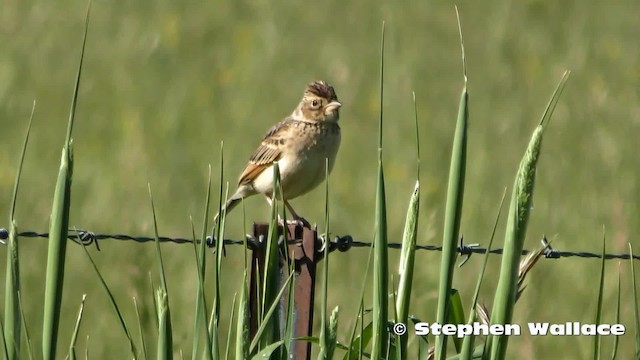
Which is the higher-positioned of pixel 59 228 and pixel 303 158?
pixel 303 158

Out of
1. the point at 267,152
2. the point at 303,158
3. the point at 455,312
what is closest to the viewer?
the point at 455,312

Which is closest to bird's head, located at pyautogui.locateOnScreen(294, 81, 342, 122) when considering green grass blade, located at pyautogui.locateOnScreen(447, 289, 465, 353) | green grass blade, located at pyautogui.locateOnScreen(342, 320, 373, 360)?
green grass blade, located at pyautogui.locateOnScreen(342, 320, 373, 360)

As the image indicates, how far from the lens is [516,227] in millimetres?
2426

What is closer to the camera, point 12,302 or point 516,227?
point 516,227

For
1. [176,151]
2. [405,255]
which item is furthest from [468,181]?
[405,255]

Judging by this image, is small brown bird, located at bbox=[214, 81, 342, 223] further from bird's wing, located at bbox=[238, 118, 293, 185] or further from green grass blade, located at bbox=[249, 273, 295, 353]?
green grass blade, located at bbox=[249, 273, 295, 353]

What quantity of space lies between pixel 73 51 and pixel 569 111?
4.22 meters

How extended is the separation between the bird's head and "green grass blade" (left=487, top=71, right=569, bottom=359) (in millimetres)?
4443

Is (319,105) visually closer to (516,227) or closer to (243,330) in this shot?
(243,330)

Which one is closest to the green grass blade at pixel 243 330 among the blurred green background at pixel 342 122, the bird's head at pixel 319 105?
the blurred green background at pixel 342 122

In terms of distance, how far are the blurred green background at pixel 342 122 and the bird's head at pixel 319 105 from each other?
708 millimetres

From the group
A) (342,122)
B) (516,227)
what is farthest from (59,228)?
(342,122)

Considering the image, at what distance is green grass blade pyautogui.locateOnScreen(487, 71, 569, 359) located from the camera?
2375 millimetres

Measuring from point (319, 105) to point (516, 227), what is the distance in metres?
4.65
